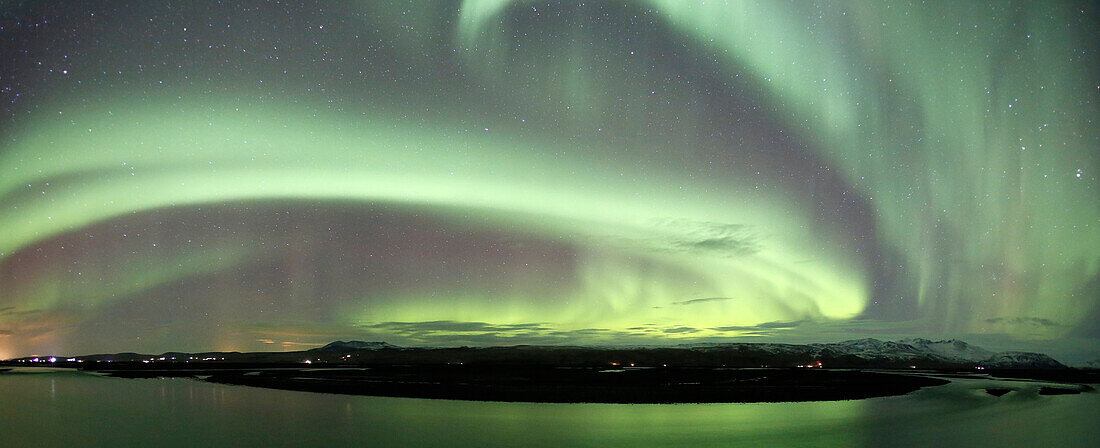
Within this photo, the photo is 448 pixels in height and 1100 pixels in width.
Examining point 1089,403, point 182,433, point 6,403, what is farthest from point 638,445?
point 6,403

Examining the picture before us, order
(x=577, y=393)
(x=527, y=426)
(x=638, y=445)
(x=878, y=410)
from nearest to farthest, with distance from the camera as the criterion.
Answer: (x=638, y=445) < (x=527, y=426) < (x=878, y=410) < (x=577, y=393)

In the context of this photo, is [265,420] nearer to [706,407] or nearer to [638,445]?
[638,445]

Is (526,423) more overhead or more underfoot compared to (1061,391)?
more overhead

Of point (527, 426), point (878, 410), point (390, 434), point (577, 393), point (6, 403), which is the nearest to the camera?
point (390, 434)

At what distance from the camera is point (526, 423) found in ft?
95.1

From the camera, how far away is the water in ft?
75.9

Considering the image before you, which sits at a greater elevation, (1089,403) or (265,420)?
(265,420)

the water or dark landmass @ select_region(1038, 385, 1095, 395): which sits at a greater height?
the water

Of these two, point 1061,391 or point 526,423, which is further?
point 1061,391

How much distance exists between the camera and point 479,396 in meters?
44.8

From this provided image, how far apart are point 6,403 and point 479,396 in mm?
25407

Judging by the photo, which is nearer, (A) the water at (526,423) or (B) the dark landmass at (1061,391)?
(A) the water at (526,423)

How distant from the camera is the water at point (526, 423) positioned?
23141 mm

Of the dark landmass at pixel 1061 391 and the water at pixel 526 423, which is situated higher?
the water at pixel 526 423
